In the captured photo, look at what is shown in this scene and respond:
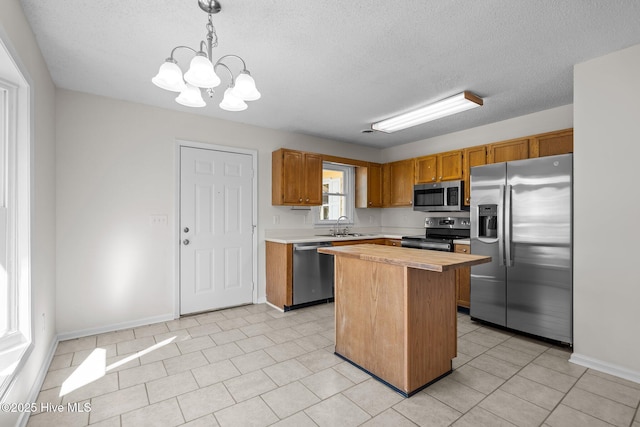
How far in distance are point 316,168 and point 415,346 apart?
3079 mm

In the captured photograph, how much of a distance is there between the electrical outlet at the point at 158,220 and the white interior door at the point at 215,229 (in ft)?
0.65

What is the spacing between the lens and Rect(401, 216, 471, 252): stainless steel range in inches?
164

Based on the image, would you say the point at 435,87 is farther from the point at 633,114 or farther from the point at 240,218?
the point at 240,218

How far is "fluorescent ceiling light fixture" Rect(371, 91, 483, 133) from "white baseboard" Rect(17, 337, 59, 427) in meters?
4.13

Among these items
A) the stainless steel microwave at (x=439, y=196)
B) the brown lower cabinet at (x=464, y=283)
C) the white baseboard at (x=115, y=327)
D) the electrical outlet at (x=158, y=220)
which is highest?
the stainless steel microwave at (x=439, y=196)

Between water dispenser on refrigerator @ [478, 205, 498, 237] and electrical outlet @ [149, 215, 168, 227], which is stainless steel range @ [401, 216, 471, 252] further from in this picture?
electrical outlet @ [149, 215, 168, 227]

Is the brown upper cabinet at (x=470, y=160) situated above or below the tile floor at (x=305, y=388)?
above

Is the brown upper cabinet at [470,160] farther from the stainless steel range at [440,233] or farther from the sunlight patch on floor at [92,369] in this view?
the sunlight patch on floor at [92,369]

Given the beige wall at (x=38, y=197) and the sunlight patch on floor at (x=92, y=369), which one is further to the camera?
the sunlight patch on floor at (x=92, y=369)

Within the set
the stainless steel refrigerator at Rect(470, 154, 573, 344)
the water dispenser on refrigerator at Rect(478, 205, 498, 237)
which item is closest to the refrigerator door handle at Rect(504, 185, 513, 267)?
the stainless steel refrigerator at Rect(470, 154, 573, 344)

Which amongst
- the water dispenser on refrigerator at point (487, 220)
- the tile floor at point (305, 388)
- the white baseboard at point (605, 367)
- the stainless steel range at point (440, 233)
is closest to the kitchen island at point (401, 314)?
the tile floor at point (305, 388)

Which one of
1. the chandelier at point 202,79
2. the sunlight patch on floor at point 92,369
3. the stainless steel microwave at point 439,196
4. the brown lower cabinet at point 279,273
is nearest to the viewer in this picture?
the chandelier at point 202,79

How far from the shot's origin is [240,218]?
4.26 meters

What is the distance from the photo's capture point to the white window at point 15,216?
188 cm
